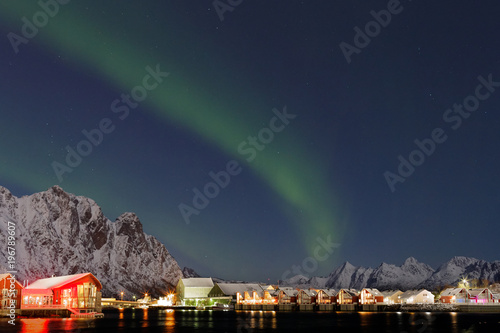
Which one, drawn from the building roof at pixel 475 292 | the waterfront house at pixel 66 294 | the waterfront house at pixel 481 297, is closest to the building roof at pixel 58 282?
the waterfront house at pixel 66 294

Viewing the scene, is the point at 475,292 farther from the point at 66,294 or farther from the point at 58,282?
the point at 58,282

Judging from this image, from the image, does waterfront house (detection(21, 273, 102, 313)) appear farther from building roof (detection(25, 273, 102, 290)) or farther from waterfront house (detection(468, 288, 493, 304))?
waterfront house (detection(468, 288, 493, 304))

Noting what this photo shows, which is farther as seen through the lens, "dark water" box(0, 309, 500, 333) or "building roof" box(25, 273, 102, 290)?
"building roof" box(25, 273, 102, 290)

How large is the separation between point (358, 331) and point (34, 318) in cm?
6838

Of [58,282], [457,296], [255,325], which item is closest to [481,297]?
[457,296]

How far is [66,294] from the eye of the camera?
402 ft

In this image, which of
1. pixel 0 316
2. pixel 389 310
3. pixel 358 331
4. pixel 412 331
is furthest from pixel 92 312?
pixel 389 310

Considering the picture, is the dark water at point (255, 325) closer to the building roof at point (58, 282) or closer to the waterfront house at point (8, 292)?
the waterfront house at point (8, 292)

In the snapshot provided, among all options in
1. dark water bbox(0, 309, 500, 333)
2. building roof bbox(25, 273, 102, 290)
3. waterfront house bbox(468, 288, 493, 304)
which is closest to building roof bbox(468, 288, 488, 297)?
waterfront house bbox(468, 288, 493, 304)

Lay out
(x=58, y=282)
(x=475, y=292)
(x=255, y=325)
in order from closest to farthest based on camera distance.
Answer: (x=255, y=325), (x=58, y=282), (x=475, y=292)

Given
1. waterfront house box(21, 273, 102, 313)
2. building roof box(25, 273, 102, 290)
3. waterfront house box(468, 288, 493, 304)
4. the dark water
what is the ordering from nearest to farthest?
the dark water, waterfront house box(21, 273, 102, 313), building roof box(25, 273, 102, 290), waterfront house box(468, 288, 493, 304)

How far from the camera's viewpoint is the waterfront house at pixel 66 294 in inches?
4734

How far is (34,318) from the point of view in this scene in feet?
369

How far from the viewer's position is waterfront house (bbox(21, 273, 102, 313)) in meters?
120
